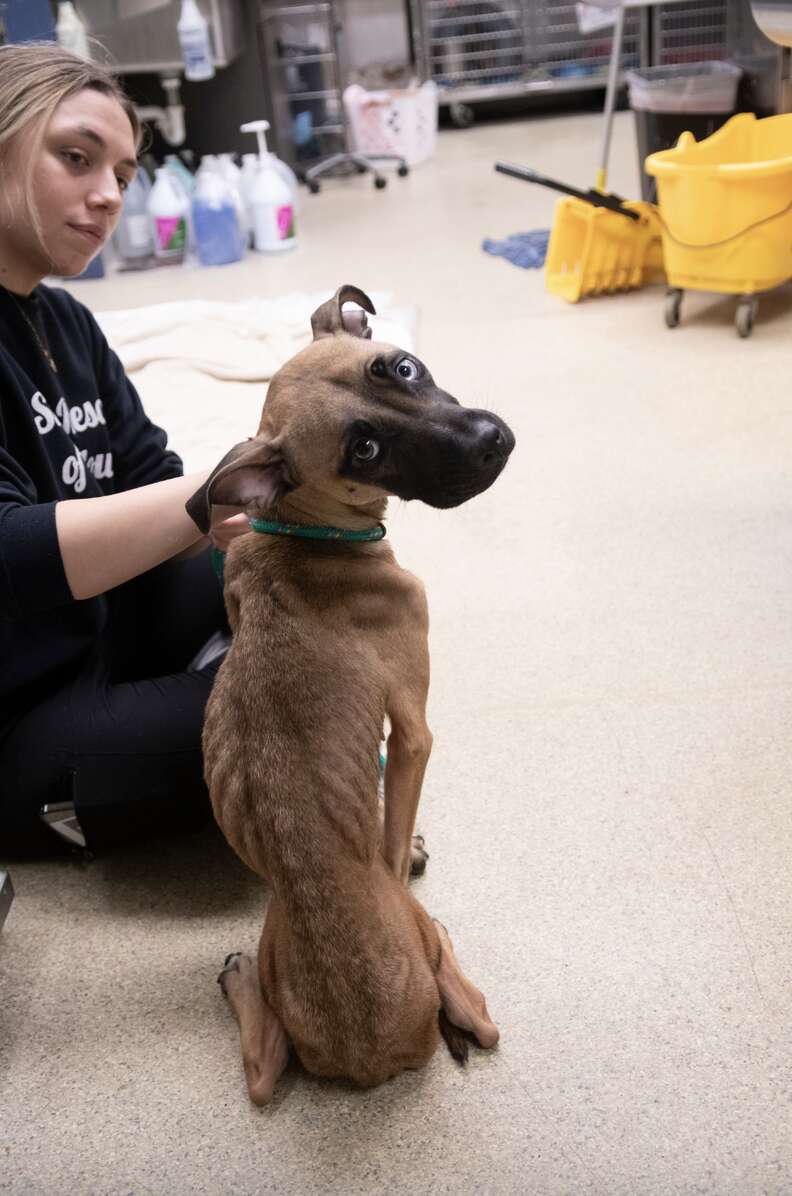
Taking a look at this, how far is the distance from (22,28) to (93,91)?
288cm

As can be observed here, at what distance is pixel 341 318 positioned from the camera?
1353 millimetres

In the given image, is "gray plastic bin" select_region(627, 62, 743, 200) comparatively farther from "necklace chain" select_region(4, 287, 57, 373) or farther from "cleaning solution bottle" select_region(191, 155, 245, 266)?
"necklace chain" select_region(4, 287, 57, 373)

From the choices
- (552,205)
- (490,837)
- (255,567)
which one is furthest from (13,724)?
(552,205)

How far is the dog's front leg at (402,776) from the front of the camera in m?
Answer: 1.29

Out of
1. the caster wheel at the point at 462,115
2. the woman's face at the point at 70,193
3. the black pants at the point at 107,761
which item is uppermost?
the woman's face at the point at 70,193

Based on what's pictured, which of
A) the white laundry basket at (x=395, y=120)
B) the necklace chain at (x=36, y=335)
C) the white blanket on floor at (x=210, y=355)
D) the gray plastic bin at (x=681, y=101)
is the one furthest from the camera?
the white laundry basket at (x=395, y=120)

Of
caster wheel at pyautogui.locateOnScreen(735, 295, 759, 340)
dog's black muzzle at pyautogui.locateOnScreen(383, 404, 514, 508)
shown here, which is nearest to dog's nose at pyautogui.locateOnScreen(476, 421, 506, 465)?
dog's black muzzle at pyautogui.locateOnScreen(383, 404, 514, 508)

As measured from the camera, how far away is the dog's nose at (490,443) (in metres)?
1.17

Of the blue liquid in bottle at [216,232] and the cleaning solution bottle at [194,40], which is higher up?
the cleaning solution bottle at [194,40]

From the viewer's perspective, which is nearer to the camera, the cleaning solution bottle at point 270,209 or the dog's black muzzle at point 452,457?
the dog's black muzzle at point 452,457

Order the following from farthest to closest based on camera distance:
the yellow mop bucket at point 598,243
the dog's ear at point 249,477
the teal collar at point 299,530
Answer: the yellow mop bucket at point 598,243 < the teal collar at point 299,530 < the dog's ear at point 249,477

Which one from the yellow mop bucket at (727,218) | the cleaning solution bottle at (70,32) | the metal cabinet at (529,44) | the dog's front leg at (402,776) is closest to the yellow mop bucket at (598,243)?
the yellow mop bucket at (727,218)

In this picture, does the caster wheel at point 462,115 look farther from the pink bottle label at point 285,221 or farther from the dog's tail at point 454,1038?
the dog's tail at point 454,1038

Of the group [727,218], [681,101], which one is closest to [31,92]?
[727,218]
